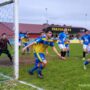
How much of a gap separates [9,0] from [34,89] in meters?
4.02

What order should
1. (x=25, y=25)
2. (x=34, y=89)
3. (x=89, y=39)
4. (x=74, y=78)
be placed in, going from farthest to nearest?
(x=25, y=25)
(x=89, y=39)
(x=74, y=78)
(x=34, y=89)

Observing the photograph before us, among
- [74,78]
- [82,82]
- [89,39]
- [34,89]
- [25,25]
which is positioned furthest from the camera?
[25,25]

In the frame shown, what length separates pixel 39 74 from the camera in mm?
12531

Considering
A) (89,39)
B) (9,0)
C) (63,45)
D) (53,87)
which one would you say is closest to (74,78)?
(53,87)

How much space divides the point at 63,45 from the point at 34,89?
1056cm

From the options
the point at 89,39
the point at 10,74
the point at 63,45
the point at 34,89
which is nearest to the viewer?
the point at 34,89

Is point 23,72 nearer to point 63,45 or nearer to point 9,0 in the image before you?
point 9,0

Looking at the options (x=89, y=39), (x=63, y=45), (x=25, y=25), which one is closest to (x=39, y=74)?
(x=89, y=39)

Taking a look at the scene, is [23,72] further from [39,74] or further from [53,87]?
[53,87]

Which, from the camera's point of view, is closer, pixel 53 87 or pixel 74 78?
pixel 53 87

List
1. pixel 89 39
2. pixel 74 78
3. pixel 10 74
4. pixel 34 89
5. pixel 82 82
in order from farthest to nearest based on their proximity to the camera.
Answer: pixel 89 39 → pixel 10 74 → pixel 74 78 → pixel 82 82 → pixel 34 89

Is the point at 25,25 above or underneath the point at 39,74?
above

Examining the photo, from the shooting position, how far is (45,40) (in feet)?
40.0

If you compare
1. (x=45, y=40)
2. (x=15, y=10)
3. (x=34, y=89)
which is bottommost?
(x=34, y=89)
